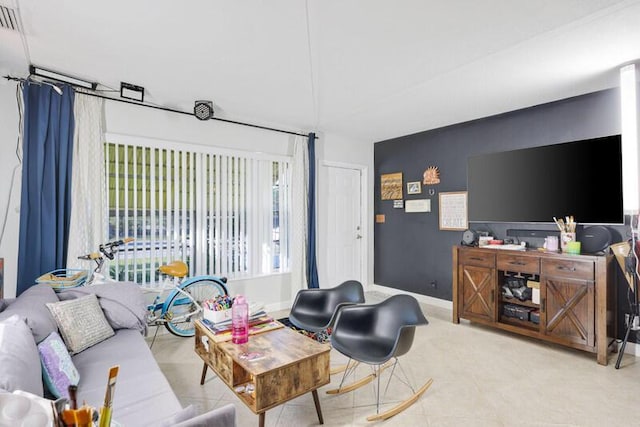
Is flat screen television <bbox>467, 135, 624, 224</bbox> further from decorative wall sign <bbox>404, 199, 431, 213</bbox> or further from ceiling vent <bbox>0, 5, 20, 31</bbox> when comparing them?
ceiling vent <bbox>0, 5, 20, 31</bbox>

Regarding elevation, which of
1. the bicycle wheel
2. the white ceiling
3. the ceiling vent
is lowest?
the bicycle wheel

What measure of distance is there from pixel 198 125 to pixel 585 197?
13.2 ft

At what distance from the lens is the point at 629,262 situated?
2590mm

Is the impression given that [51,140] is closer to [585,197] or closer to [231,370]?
[231,370]

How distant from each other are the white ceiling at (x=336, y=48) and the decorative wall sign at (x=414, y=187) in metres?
1.36

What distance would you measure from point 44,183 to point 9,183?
0.30 metres

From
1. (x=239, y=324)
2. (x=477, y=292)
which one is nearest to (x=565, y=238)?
(x=477, y=292)

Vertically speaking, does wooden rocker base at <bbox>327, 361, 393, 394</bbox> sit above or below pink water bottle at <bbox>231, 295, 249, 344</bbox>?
below

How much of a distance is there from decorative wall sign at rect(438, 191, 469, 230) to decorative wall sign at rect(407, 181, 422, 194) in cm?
37

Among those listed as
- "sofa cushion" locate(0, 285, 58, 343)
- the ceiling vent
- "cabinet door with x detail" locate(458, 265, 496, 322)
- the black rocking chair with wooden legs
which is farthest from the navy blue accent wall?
the ceiling vent

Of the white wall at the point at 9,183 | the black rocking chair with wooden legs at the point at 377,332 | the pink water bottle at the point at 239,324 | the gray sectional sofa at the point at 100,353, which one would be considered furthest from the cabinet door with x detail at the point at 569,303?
the white wall at the point at 9,183

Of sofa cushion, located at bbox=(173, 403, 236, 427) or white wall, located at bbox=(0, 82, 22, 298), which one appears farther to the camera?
white wall, located at bbox=(0, 82, 22, 298)

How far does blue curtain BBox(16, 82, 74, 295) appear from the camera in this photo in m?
2.62

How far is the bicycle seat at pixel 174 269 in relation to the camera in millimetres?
3154
